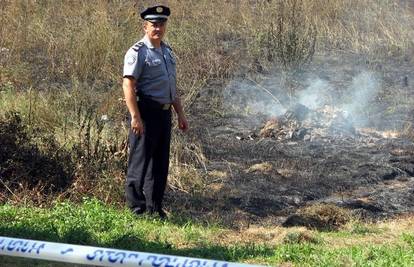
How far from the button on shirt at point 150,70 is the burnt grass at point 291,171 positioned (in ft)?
4.22

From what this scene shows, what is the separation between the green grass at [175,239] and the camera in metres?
4.96

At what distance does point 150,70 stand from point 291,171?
2751 mm

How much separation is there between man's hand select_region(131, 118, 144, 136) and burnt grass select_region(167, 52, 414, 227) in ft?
3.55

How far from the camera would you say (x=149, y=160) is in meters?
6.28

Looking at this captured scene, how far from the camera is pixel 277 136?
9516 millimetres

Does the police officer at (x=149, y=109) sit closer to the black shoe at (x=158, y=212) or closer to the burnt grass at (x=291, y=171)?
the black shoe at (x=158, y=212)

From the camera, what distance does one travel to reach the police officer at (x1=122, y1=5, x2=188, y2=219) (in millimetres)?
6000

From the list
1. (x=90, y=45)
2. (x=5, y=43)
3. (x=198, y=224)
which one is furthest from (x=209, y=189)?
(x=5, y=43)

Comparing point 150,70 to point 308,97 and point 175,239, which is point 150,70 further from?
point 308,97

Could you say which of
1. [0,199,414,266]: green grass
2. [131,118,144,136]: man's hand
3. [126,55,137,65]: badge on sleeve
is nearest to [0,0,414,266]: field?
[0,199,414,266]: green grass

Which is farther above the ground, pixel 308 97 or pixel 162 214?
pixel 162 214

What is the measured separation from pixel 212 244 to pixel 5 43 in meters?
8.03

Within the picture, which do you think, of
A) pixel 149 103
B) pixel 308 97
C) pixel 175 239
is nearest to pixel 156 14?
pixel 149 103

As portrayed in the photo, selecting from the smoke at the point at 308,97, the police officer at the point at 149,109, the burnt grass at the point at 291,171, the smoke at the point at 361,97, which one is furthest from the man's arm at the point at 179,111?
the smoke at the point at 361,97
